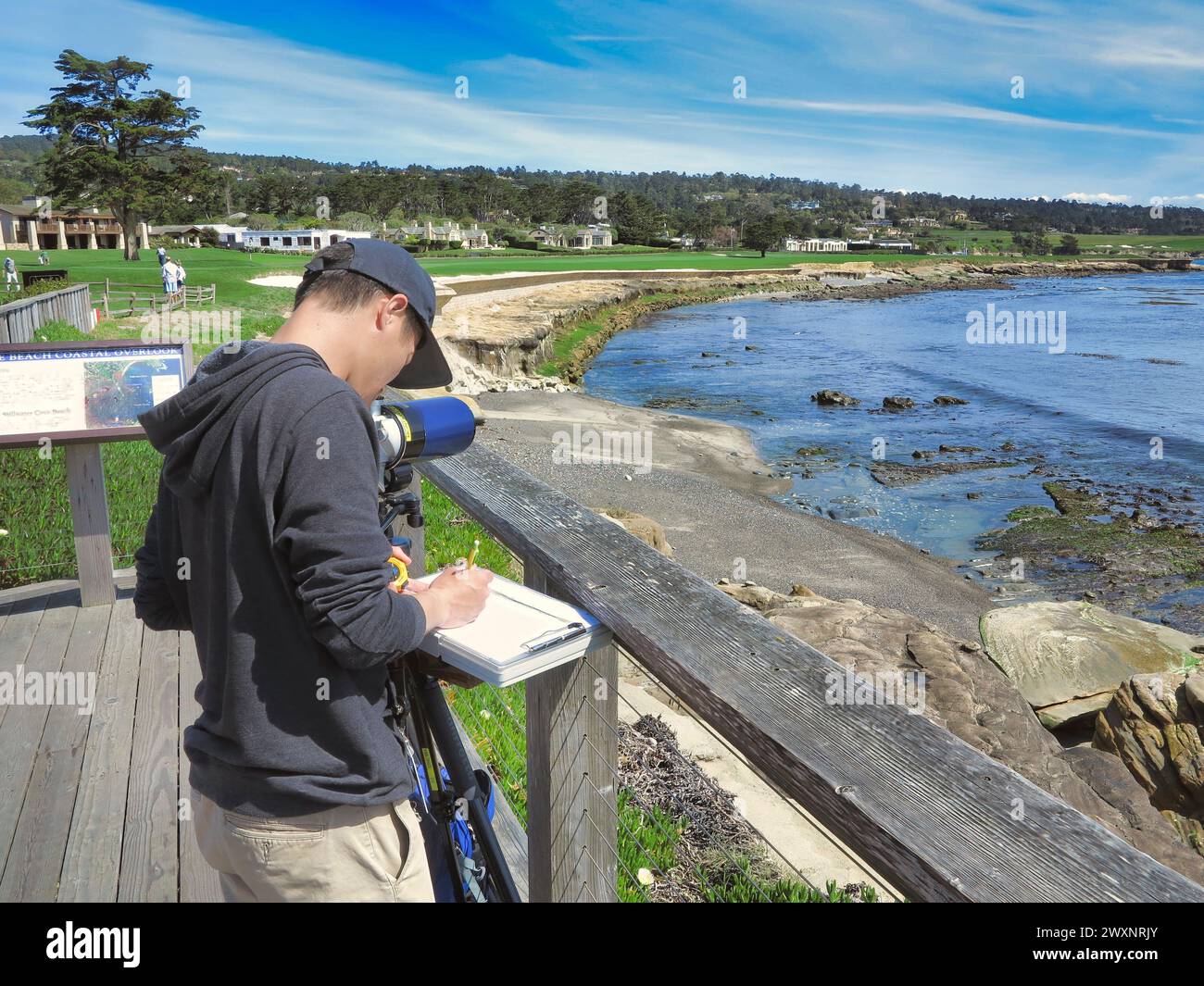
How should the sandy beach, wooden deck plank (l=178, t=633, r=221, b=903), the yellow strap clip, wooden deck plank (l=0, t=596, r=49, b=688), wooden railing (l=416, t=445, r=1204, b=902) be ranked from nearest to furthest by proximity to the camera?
wooden railing (l=416, t=445, r=1204, b=902)
the yellow strap clip
wooden deck plank (l=178, t=633, r=221, b=903)
wooden deck plank (l=0, t=596, r=49, b=688)
the sandy beach

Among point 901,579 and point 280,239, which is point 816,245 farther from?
point 901,579

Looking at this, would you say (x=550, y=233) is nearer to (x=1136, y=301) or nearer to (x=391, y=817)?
(x=1136, y=301)

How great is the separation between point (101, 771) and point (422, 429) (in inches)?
84.8

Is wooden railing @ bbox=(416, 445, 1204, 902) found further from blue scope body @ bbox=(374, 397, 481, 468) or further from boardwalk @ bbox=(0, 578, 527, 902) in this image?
boardwalk @ bbox=(0, 578, 527, 902)

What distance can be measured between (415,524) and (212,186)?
6239 centimetres

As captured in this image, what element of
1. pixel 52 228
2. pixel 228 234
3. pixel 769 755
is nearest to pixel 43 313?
pixel 769 755

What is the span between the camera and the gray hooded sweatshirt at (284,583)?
1357 millimetres

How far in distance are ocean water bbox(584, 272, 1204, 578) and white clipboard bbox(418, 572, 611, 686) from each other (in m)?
15.8

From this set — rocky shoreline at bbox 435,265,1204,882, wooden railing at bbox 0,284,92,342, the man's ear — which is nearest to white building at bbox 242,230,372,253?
rocky shoreline at bbox 435,265,1204,882

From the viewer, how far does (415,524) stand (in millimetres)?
1825

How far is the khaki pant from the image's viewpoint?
59.8 inches

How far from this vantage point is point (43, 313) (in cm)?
1530

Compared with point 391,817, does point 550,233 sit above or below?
above
